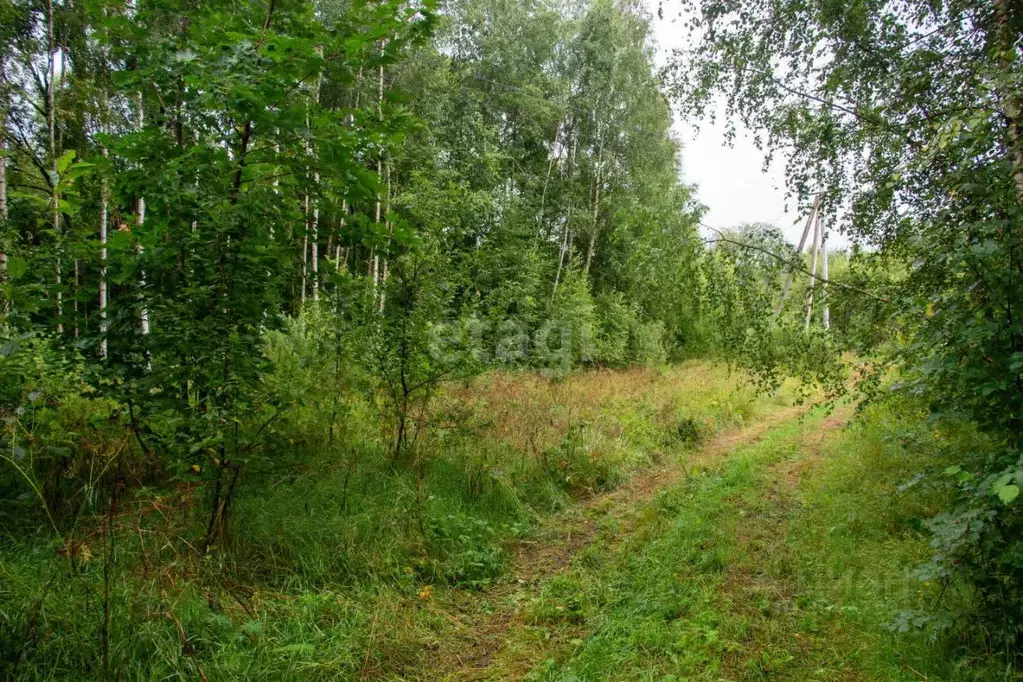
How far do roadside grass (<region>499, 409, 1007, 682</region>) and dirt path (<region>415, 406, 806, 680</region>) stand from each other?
0.46 ft

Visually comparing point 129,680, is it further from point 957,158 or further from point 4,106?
point 4,106

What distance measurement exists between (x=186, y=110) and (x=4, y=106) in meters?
8.19

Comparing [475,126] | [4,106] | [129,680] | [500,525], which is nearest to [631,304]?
[475,126]

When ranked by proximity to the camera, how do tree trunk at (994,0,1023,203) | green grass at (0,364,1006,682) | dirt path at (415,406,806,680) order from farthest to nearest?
dirt path at (415,406,806,680) → tree trunk at (994,0,1023,203) → green grass at (0,364,1006,682)

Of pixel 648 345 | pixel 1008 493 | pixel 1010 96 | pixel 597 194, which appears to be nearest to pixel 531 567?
pixel 1008 493

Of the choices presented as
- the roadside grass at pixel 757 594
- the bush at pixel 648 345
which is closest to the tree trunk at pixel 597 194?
the bush at pixel 648 345

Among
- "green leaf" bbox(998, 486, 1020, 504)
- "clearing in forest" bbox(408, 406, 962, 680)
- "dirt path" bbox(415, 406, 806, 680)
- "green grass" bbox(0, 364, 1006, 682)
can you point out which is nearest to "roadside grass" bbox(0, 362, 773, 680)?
"green grass" bbox(0, 364, 1006, 682)

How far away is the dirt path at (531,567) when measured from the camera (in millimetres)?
3531

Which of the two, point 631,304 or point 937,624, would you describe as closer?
point 937,624

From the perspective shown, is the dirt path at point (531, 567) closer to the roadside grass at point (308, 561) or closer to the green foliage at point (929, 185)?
the roadside grass at point (308, 561)

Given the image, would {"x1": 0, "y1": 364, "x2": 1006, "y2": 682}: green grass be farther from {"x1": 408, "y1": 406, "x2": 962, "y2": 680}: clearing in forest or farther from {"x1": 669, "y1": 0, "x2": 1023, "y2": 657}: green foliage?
{"x1": 669, "y1": 0, "x2": 1023, "y2": 657}: green foliage

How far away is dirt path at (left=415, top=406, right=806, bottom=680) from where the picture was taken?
3.53 m

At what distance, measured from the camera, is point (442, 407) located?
7082 millimetres

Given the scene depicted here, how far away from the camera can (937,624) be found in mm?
2875
